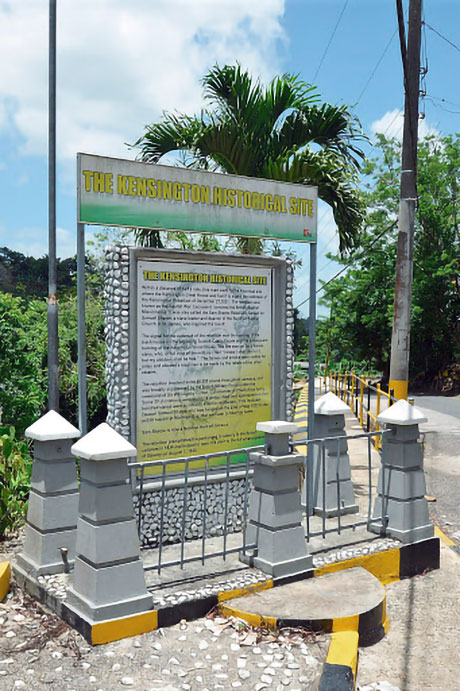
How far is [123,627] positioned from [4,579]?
4.15 feet

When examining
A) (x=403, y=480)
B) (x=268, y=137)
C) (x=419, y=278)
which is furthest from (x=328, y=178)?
(x=419, y=278)

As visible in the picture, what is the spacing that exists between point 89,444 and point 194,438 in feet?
5.88

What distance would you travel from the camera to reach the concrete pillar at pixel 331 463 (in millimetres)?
6633

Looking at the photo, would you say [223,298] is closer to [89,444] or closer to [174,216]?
[174,216]

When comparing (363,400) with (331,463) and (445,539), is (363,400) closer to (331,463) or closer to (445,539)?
(445,539)

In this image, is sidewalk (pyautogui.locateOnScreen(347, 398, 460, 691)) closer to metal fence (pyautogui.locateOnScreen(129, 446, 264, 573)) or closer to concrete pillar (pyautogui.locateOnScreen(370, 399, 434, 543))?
concrete pillar (pyautogui.locateOnScreen(370, 399, 434, 543))

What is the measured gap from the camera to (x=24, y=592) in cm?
500

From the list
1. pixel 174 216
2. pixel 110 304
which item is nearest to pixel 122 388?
pixel 110 304

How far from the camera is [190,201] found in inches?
230

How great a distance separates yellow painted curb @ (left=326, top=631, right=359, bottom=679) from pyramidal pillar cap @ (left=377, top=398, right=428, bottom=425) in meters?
2.18

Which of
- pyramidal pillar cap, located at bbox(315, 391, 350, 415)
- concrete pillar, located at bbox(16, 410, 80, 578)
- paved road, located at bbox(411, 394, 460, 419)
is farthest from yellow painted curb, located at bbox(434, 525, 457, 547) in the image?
paved road, located at bbox(411, 394, 460, 419)

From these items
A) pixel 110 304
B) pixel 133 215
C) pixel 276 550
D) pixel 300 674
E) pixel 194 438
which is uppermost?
pixel 133 215

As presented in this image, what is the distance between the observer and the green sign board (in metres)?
5.32

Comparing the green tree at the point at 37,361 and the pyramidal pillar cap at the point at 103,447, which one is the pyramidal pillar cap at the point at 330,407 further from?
the green tree at the point at 37,361
